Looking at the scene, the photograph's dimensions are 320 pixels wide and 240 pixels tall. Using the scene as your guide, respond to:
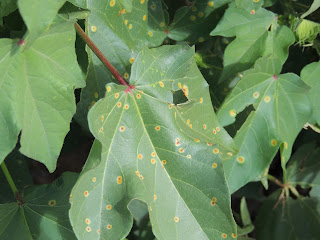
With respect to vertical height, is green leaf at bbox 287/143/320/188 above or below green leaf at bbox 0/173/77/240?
below

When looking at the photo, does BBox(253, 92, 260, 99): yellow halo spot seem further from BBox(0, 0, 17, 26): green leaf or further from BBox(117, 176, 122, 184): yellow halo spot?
BBox(0, 0, 17, 26): green leaf

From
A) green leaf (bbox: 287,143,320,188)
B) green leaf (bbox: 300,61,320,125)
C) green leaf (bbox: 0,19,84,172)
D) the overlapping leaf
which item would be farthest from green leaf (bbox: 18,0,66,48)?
green leaf (bbox: 287,143,320,188)

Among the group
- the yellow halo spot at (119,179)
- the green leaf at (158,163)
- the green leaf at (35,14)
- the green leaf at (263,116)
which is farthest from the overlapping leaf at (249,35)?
the green leaf at (35,14)

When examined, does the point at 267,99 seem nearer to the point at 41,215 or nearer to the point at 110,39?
the point at 110,39

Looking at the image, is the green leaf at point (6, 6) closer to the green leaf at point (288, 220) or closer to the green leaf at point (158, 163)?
the green leaf at point (158, 163)

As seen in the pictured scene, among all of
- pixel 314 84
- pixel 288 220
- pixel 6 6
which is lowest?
pixel 288 220

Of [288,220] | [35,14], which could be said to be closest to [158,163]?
[35,14]
